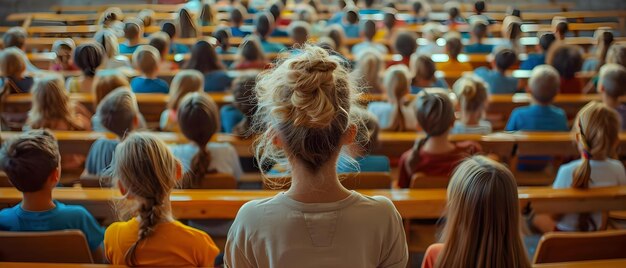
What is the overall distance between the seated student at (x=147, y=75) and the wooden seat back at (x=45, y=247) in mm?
2903

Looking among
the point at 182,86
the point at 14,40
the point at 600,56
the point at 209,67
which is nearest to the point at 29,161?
the point at 182,86

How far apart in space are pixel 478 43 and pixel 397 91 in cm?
372

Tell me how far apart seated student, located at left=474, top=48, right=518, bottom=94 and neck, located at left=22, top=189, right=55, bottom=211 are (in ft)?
12.7

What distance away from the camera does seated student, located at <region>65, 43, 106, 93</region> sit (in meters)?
5.02

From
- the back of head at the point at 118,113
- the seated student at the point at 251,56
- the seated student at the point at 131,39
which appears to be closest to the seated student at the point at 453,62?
the seated student at the point at 251,56

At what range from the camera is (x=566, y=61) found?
19.1 feet

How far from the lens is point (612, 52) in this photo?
5484mm

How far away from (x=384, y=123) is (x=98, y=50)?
2245 mm

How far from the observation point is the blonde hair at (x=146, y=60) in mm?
4969

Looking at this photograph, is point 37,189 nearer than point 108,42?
Yes

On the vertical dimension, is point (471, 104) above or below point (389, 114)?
above

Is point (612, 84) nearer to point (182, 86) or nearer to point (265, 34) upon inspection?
point (182, 86)

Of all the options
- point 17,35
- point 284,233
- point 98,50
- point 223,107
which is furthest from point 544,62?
point 284,233

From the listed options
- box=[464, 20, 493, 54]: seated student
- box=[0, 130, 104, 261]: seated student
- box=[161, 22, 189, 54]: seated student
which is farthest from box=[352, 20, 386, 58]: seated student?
box=[0, 130, 104, 261]: seated student
